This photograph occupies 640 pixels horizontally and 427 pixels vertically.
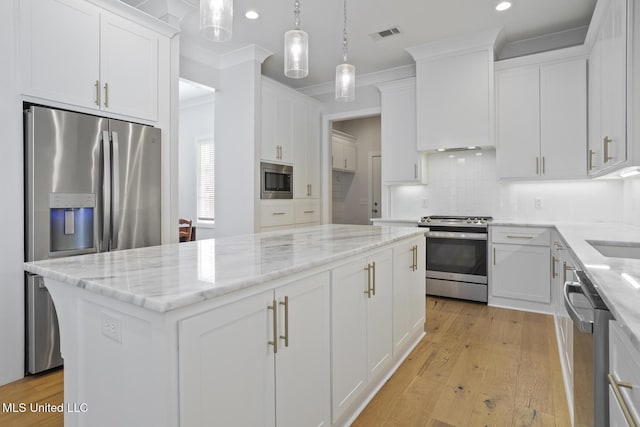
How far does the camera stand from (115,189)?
8.57 feet

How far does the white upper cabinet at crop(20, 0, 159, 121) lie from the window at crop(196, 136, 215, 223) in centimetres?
303

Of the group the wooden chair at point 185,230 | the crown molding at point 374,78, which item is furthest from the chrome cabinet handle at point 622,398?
the wooden chair at point 185,230

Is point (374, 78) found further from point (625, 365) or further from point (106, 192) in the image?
point (625, 365)

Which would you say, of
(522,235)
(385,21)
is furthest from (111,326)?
(522,235)

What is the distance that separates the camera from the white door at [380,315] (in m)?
1.99

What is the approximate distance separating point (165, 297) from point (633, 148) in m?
2.49

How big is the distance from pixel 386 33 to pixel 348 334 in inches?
128

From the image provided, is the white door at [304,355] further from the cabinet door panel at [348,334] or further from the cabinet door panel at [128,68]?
the cabinet door panel at [128,68]

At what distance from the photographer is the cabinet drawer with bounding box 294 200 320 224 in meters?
4.87

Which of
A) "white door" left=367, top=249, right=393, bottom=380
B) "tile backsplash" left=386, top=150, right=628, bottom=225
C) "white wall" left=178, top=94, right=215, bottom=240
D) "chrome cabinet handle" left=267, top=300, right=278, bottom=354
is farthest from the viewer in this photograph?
"white wall" left=178, top=94, right=215, bottom=240

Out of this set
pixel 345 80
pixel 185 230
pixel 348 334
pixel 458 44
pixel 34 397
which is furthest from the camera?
pixel 185 230

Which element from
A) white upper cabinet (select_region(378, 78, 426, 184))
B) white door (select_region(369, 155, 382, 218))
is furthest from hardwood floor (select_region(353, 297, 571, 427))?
white door (select_region(369, 155, 382, 218))

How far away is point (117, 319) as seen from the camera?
1.06 m

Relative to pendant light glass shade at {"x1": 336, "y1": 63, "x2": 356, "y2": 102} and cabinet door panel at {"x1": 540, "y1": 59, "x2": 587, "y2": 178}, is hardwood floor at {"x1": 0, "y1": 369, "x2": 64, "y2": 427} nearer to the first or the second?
pendant light glass shade at {"x1": 336, "y1": 63, "x2": 356, "y2": 102}
